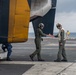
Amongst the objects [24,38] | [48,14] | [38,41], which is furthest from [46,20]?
[24,38]

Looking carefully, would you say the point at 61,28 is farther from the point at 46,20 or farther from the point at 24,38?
the point at 24,38

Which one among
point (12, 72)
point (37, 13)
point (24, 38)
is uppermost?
point (37, 13)

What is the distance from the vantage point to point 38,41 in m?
15.1

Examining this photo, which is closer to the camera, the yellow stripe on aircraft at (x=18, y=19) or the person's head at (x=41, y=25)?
the yellow stripe on aircraft at (x=18, y=19)

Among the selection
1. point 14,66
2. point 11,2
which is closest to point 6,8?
point 11,2

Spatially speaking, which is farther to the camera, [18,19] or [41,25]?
[41,25]

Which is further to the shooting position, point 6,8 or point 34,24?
point 34,24

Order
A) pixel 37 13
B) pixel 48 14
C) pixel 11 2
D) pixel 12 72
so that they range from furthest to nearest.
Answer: pixel 48 14 → pixel 37 13 → pixel 11 2 → pixel 12 72

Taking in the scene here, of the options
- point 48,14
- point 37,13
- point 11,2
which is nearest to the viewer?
point 11,2

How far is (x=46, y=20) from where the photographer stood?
15.9m

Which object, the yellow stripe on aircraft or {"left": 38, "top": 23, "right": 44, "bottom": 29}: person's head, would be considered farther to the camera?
{"left": 38, "top": 23, "right": 44, "bottom": 29}: person's head

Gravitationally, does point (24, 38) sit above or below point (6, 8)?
below

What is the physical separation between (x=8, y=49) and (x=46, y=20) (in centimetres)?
213

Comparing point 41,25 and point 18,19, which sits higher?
point 18,19
